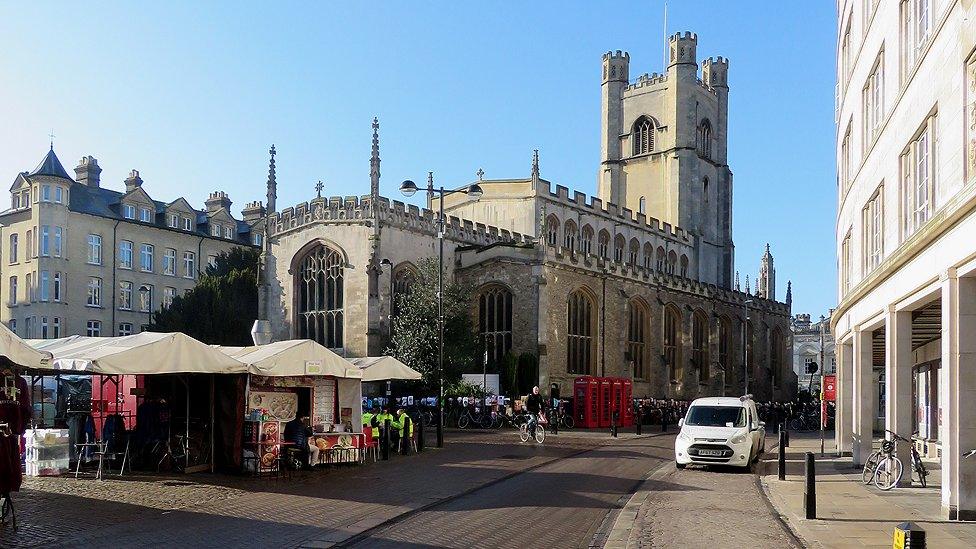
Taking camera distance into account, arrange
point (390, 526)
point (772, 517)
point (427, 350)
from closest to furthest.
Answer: point (390, 526) < point (772, 517) < point (427, 350)

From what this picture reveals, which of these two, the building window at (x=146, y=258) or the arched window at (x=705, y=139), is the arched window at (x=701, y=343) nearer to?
the arched window at (x=705, y=139)

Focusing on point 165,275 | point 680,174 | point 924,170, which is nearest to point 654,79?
point 680,174

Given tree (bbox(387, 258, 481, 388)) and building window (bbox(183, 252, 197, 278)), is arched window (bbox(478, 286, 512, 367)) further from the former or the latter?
building window (bbox(183, 252, 197, 278))

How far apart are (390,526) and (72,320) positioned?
4615 centimetres

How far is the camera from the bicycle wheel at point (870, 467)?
17.7 meters

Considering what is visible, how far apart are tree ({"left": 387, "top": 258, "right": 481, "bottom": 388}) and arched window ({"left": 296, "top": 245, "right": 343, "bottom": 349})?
516 cm

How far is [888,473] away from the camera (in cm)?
1698

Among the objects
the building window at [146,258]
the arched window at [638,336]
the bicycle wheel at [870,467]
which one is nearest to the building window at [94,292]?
the building window at [146,258]

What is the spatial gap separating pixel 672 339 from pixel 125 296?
110ft

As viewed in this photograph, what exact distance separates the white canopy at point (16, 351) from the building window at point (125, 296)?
148ft

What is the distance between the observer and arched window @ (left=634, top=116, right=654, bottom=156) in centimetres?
7419

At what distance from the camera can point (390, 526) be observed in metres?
12.1

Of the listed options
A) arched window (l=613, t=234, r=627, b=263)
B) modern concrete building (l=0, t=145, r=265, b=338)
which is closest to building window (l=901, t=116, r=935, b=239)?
modern concrete building (l=0, t=145, r=265, b=338)

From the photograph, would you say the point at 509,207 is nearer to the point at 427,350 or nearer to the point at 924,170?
the point at 427,350
